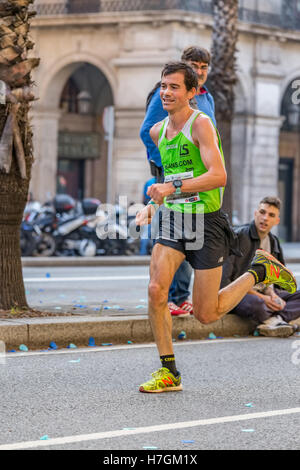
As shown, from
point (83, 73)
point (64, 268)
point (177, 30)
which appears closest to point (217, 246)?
point (64, 268)

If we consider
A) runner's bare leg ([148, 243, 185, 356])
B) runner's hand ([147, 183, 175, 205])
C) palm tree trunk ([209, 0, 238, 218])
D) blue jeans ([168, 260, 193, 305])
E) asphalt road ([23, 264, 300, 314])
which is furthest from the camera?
palm tree trunk ([209, 0, 238, 218])

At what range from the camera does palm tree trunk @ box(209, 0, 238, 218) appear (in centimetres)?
2028

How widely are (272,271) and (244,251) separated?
7.49 ft

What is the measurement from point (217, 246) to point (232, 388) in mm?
954

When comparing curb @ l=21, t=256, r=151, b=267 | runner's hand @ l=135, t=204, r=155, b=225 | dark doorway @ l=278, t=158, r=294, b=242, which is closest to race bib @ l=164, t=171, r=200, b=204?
runner's hand @ l=135, t=204, r=155, b=225

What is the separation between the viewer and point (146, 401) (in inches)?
245

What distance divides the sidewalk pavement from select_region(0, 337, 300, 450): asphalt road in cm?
24

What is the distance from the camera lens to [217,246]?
259 inches

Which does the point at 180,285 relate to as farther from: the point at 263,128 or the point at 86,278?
the point at 263,128

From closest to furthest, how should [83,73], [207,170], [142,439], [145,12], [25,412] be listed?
[142,439] → [25,412] → [207,170] → [145,12] → [83,73]

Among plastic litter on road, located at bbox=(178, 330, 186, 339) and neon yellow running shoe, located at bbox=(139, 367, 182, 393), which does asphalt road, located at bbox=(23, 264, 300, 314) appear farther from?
neon yellow running shoe, located at bbox=(139, 367, 182, 393)

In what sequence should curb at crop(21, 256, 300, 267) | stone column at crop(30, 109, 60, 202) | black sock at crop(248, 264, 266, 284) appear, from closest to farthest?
black sock at crop(248, 264, 266, 284), curb at crop(21, 256, 300, 267), stone column at crop(30, 109, 60, 202)

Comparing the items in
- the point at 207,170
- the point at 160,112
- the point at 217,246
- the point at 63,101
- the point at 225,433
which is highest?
the point at 63,101

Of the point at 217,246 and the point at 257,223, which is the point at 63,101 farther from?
the point at 217,246
